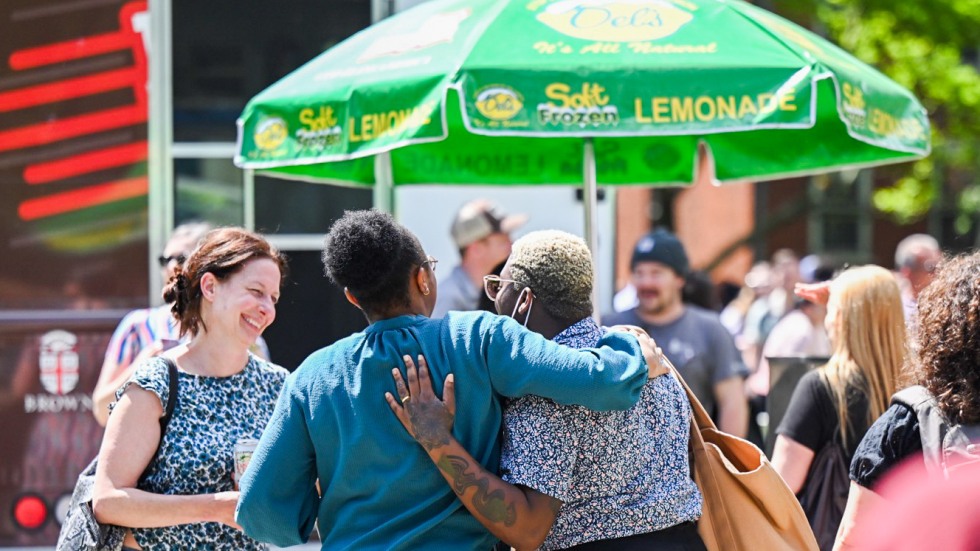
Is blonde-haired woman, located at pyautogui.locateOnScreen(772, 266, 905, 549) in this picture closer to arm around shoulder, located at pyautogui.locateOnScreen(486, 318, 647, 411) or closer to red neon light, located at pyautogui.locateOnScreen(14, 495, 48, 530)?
arm around shoulder, located at pyautogui.locateOnScreen(486, 318, 647, 411)

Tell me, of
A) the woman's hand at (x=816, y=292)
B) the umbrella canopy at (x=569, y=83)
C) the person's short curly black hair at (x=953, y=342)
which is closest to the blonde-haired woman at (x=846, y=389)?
the woman's hand at (x=816, y=292)

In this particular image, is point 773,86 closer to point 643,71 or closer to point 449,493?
point 643,71

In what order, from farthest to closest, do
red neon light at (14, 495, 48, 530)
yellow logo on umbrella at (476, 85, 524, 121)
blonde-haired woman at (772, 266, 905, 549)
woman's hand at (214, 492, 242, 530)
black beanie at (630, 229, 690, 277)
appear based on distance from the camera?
black beanie at (630, 229, 690, 277) → red neon light at (14, 495, 48, 530) → blonde-haired woman at (772, 266, 905, 549) → yellow logo on umbrella at (476, 85, 524, 121) → woman's hand at (214, 492, 242, 530)

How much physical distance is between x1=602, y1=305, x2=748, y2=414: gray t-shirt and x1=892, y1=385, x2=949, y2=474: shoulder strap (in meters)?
3.21

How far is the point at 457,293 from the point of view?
21.1 ft

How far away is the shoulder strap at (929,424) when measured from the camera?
2.85 m

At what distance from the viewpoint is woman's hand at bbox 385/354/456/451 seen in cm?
276

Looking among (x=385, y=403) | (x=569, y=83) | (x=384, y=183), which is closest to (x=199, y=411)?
(x=385, y=403)

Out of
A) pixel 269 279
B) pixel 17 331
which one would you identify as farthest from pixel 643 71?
pixel 17 331

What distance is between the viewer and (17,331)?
5.68 metres

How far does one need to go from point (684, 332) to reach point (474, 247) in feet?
4.00

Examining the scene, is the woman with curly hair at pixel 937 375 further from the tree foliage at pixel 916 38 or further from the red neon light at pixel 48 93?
the tree foliage at pixel 916 38

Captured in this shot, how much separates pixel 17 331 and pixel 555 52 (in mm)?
3083

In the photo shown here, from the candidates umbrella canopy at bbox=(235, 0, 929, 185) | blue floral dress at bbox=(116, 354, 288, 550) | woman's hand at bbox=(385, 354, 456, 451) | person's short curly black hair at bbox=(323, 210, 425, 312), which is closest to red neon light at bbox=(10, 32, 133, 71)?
umbrella canopy at bbox=(235, 0, 929, 185)
